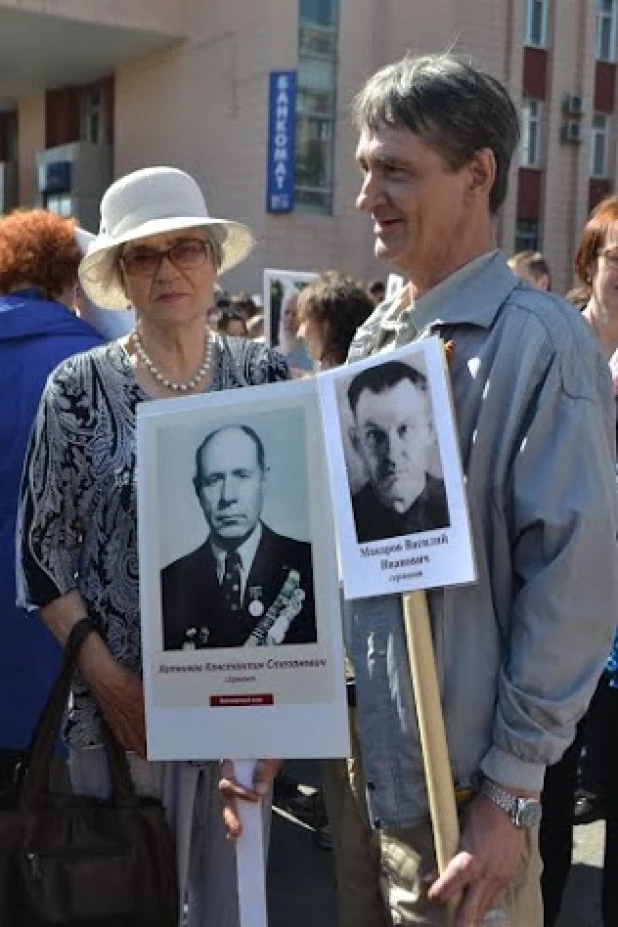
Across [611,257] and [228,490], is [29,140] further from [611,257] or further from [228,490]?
[228,490]

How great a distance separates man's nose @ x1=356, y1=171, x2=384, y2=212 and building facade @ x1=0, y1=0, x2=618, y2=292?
17518mm

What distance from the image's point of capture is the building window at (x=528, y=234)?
23688mm

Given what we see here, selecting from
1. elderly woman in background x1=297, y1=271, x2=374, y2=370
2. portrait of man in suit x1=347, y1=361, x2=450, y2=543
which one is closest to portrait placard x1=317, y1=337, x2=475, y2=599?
portrait of man in suit x1=347, y1=361, x2=450, y2=543

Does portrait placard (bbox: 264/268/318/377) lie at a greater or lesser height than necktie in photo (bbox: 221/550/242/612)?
Answer: greater

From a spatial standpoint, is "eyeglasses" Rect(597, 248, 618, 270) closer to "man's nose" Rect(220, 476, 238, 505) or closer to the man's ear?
the man's ear

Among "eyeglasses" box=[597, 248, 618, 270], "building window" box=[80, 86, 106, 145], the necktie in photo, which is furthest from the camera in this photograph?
"building window" box=[80, 86, 106, 145]

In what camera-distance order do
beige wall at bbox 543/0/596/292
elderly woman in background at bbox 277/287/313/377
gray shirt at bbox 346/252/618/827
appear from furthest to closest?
beige wall at bbox 543/0/596/292 < elderly woman in background at bbox 277/287/313/377 < gray shirt at bbox 346/252/618/827

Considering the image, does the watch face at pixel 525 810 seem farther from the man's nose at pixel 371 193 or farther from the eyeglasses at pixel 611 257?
the eyeglasses at pixel 611 257

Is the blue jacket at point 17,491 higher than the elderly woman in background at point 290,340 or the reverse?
the reverse

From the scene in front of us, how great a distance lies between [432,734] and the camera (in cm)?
144

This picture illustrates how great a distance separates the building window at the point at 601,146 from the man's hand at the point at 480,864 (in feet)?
83.0

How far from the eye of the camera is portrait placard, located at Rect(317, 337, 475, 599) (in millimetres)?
1438

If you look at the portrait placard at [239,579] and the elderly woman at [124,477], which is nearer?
the portrait placard at [239,579]

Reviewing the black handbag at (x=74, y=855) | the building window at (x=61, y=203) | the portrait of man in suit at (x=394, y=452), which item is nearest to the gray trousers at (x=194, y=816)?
the black handbag at (x=74, y=855)
